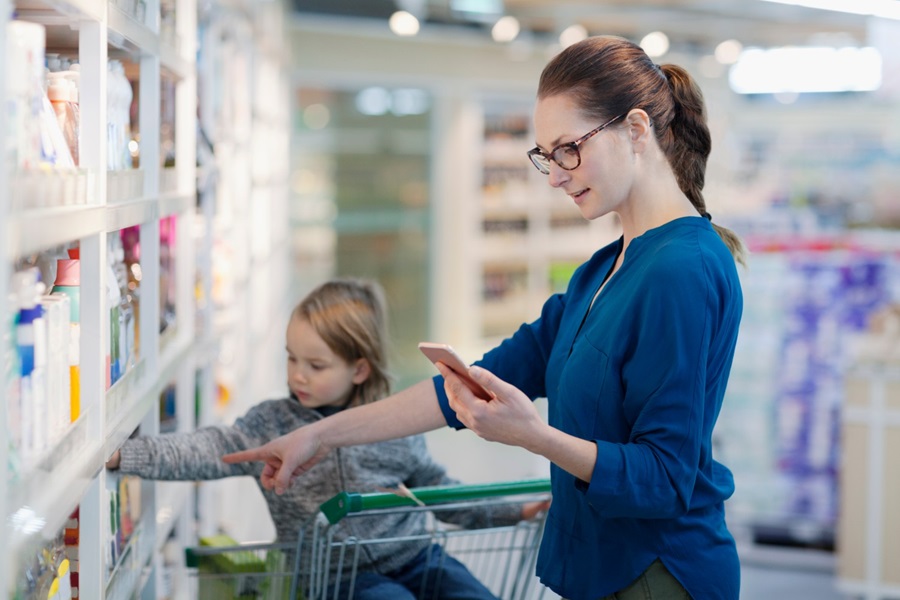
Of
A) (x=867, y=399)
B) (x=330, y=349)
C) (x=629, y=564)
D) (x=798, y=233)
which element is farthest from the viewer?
(x=798, y=233)

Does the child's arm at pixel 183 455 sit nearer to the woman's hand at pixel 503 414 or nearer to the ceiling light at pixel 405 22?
the woman's hand at pixel 503 414

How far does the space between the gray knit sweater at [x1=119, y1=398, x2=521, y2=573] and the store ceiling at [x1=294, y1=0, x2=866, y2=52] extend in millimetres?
5323

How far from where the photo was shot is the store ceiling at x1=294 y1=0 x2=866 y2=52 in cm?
736

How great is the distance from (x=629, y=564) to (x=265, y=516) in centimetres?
333

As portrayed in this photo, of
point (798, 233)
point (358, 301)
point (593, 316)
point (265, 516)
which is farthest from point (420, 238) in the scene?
point (593, 316)

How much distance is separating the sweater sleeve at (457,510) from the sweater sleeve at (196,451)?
1.18ft

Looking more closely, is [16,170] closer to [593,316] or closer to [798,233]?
[593,316]

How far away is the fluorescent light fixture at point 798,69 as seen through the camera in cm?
968

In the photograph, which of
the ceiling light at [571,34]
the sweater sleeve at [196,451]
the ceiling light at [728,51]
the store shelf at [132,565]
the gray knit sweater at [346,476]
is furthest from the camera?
the ceiling light at [728,51]

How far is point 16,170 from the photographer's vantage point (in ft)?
4.10

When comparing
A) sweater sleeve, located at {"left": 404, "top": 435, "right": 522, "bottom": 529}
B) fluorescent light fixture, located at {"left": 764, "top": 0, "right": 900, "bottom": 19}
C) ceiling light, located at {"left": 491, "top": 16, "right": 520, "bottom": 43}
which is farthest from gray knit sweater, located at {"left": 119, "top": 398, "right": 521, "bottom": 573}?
ceiling light, located at {"left": 491, "top": 16, "right": 520, "bottom": 43}

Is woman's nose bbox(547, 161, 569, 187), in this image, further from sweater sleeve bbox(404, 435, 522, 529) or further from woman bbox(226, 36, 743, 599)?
sweater sleeve bbox(404, 435, 522, 529)

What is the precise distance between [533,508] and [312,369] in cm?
60

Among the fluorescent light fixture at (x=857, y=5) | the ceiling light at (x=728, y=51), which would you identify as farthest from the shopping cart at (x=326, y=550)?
the ceiling light at (x=728, y=51)
